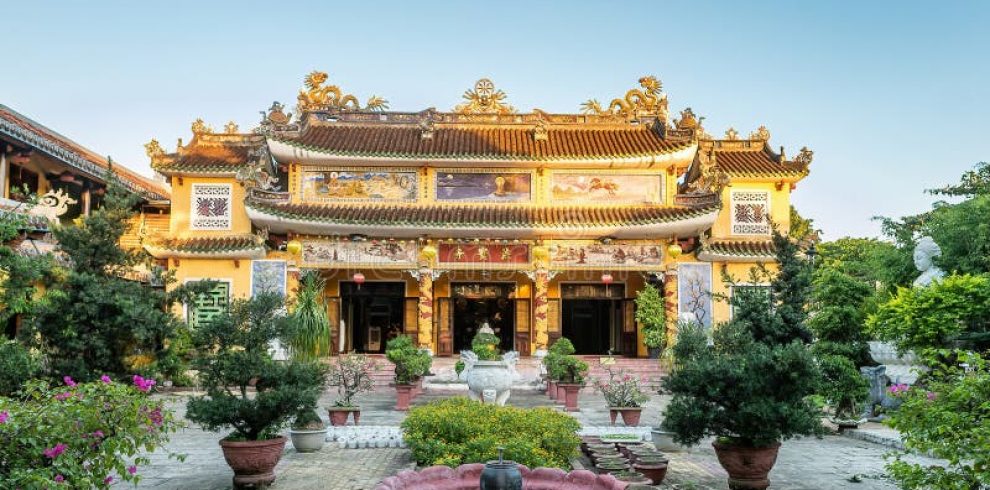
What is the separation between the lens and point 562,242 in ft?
71.3

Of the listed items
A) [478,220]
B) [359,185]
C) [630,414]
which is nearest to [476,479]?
[630,414]

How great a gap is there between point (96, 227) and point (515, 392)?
10765mm

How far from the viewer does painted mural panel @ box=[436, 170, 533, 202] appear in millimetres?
22141

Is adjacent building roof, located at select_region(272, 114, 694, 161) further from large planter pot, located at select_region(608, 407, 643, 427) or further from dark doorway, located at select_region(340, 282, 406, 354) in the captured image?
large planter pot, located at select_region(608, 407, 643, 427)

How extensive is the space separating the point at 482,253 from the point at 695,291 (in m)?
5.98

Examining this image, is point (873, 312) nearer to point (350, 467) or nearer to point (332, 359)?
point (350, 467)

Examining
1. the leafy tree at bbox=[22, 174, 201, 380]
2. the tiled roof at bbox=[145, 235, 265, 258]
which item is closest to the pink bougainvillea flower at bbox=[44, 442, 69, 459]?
the leafy tree at bbox=[22, 174, 201, 380]

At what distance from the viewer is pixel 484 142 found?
22672 millimetres

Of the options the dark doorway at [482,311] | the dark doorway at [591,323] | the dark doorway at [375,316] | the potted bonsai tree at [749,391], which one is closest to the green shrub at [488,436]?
the potted bonsai tree at [749,391]

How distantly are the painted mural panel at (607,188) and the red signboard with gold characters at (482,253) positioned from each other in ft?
6.18

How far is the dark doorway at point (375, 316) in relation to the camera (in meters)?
24.1

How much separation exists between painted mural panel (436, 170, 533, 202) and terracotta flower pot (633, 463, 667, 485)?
14.0 metres

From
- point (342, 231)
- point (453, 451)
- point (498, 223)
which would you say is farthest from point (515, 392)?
point (453, 451)

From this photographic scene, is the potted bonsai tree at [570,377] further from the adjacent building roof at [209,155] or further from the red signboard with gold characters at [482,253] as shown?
the adjacent building roof at [209,155]
